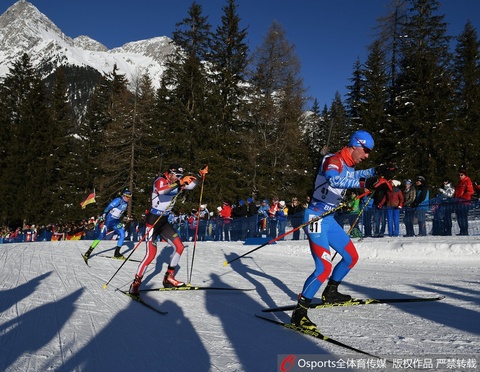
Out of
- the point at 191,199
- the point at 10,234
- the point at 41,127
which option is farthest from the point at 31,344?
the point at 41,127

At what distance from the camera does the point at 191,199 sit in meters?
31.0

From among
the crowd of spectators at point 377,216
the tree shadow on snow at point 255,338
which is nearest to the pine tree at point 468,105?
the crowd of spectators at point 377,216

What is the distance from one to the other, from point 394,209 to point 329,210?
27.5 ft

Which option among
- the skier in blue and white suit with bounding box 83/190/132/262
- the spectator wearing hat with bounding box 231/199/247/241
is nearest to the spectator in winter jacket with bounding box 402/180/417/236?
the spectator wearing hat with bounding box 231/199/247/241

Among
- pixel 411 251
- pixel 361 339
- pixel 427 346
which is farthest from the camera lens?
pixel 411 251

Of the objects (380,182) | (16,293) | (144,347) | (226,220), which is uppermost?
(380,182)

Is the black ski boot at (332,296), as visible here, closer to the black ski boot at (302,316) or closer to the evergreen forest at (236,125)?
the black ski boot at (302,316)

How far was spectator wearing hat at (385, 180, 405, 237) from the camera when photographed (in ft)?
41.0

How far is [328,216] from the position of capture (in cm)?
498

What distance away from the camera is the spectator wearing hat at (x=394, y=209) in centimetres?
1248

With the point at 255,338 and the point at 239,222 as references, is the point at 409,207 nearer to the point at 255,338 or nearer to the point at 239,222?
the point at 239,222

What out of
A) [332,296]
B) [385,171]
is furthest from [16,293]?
[385,171]

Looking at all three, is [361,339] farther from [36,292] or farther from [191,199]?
[191,199]

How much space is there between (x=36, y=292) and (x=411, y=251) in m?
8.94
